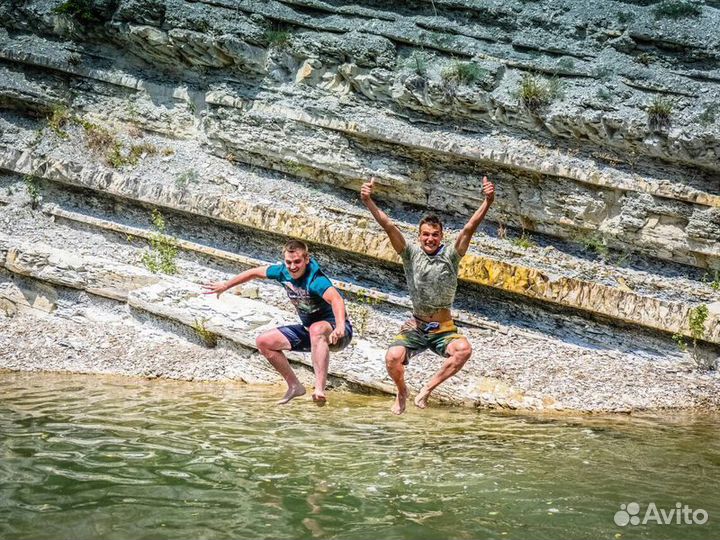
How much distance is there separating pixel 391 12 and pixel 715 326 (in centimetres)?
735

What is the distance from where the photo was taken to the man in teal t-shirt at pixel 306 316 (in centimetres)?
837

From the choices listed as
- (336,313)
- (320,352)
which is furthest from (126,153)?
(336,313)

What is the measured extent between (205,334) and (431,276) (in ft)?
13.9

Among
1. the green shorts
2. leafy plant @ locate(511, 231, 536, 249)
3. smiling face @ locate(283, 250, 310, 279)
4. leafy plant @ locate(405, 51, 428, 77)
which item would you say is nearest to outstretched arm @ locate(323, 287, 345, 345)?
smiling face @ locate(283, 250, 310, 279)

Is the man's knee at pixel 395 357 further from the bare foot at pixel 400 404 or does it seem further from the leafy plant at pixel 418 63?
the leafy plant at pixel 418 63

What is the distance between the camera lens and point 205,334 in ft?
38.2

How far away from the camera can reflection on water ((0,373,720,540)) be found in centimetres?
546

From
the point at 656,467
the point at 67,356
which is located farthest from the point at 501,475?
the point at 67,356

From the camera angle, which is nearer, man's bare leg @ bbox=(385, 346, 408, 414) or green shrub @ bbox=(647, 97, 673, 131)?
man's bare leg @ bbox=(385, 346, 408, 414)

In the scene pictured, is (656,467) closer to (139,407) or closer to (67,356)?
(139,407)


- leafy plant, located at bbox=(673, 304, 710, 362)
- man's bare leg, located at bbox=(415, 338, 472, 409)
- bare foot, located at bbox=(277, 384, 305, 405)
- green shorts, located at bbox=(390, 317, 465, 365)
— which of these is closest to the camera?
man's bare leg, located at bbox=(415, 338, 472, 409)

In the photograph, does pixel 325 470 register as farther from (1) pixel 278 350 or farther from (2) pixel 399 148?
(2) pixel 399 148

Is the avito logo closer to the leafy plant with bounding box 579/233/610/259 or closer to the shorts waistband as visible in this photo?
the shorts waistband

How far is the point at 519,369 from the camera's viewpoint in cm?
1102
